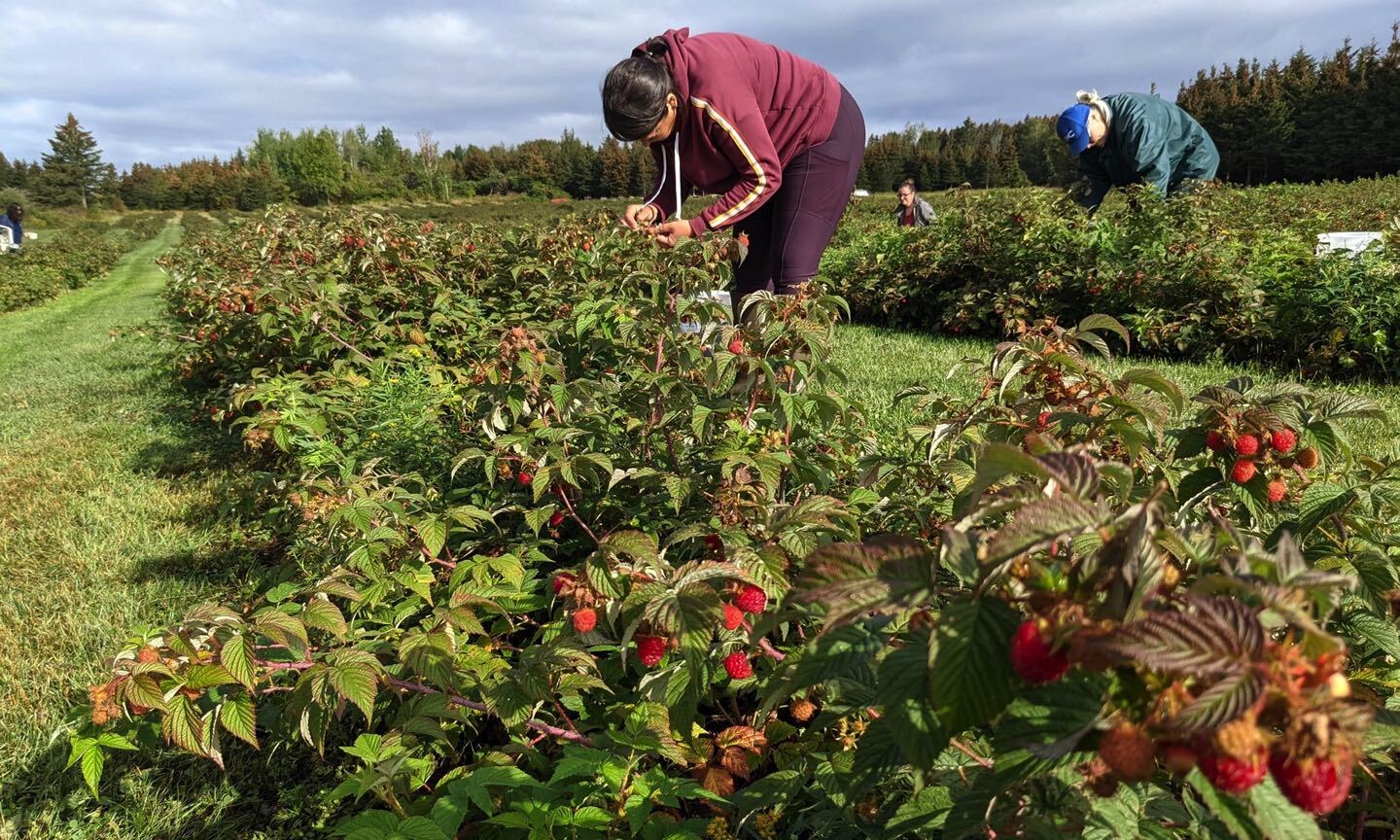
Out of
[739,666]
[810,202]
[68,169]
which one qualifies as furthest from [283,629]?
[68,169]

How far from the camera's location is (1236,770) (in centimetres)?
48

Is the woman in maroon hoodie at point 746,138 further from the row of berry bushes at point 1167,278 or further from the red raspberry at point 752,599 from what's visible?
the red raspberry at point 752,599

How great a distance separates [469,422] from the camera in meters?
2.71

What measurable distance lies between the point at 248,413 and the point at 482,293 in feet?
4.80

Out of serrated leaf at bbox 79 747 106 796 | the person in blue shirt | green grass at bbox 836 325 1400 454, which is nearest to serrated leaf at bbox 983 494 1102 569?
serrated leaf at bbox 79 747 106 796

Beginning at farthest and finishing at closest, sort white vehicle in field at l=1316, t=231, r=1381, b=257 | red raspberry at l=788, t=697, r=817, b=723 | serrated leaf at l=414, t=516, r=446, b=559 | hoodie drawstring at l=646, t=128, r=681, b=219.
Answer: white vehicle in field at l=1316, t=231, r=1381, b=257 < hoodie drawstring at l=646, t=128, r=681, b=219 < serrated leaf at l=414, t=516, r=446, b=559 < red raspberry at l=788, t=697, r=817, b=723

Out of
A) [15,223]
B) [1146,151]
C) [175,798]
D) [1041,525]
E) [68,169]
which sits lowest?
[175,798]

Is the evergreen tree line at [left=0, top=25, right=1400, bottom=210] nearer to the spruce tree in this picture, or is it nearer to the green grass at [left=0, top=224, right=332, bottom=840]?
the spruce tree

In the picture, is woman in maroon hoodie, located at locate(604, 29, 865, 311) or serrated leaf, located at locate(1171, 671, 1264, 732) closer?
serrated leaf, located at locate(1171, 671, 1264, 732)

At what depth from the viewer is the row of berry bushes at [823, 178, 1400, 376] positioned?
157 inches

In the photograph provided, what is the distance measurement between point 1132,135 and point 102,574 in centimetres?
611

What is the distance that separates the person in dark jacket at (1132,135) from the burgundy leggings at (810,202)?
271 centimetres

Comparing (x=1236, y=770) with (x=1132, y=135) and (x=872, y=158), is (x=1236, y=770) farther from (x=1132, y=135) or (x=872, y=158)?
(x=872, y=158)

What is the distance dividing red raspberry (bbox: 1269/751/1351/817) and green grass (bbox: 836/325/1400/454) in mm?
2055
